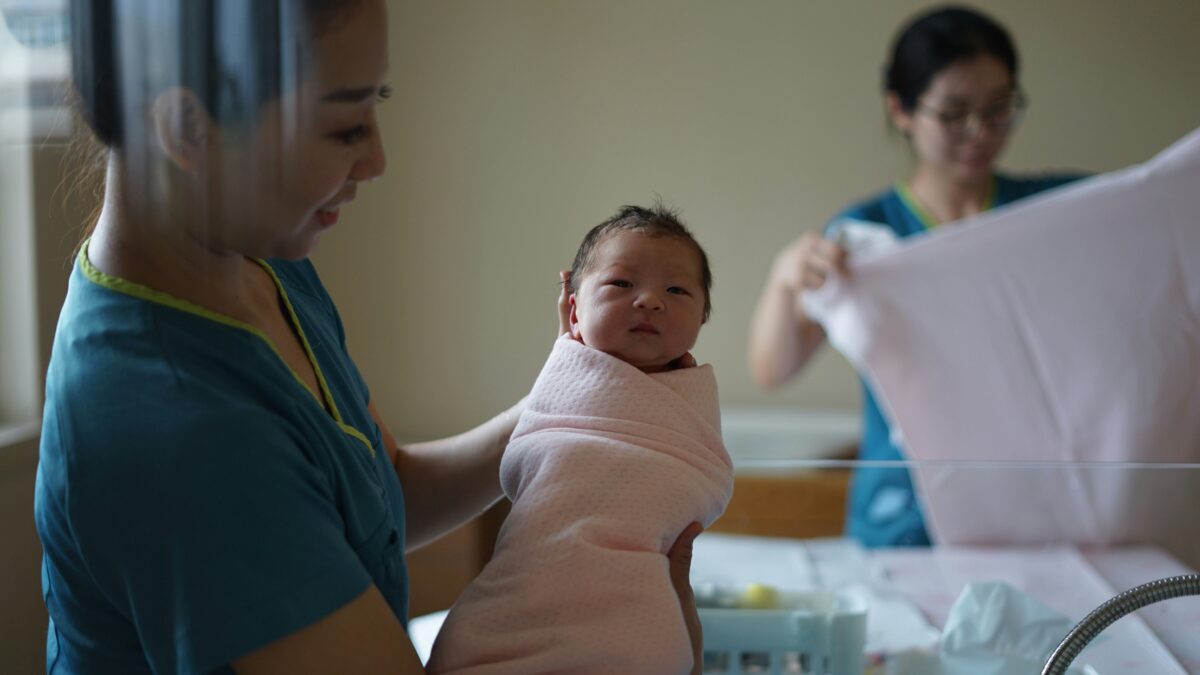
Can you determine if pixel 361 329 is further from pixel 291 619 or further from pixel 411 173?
pixel 291 619

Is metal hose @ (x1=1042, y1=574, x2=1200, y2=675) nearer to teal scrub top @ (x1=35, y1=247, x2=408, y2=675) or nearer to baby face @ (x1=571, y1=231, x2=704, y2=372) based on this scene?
baby face @ (x1=571, y1=231, x2=704, y2=372)

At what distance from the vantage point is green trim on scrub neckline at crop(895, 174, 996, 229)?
1.09 metres

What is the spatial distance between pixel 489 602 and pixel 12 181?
1.06 ft

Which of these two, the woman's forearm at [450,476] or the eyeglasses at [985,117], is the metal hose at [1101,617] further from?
the eyeglasses at [985,117]

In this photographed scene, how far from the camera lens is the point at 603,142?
77 cm

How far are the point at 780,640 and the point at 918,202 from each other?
64 cm

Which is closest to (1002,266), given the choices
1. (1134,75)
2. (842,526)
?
(1134,75)

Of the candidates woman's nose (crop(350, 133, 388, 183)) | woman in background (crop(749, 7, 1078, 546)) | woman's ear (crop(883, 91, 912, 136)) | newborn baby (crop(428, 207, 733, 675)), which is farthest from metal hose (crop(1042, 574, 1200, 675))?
woman's ear (crop(883, 91, 912, 136))

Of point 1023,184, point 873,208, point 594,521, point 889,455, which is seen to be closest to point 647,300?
point 594,521

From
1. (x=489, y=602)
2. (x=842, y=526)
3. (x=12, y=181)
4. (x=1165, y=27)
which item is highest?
(x=1165, y=27)

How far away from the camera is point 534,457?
536 millimetres

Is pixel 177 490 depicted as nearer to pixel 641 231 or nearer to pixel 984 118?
pixel 641 231

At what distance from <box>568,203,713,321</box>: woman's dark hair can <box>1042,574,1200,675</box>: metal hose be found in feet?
0.97

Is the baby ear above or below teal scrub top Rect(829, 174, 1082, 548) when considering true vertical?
above
